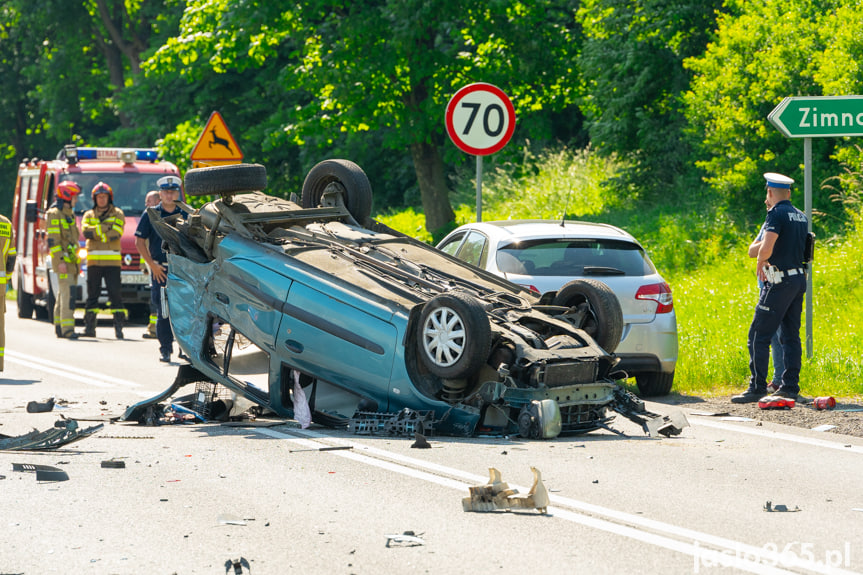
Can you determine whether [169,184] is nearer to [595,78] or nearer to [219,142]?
[219,142]

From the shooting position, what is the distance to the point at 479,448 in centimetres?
770

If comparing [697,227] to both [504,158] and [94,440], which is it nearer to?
[504,158]

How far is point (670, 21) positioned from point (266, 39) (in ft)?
26.6

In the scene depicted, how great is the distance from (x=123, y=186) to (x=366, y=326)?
13.3m

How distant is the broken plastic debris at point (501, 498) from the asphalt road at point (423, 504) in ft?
0.22

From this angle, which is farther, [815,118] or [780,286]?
[815,118]

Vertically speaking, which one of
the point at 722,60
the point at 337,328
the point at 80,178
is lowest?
the point at 337,328

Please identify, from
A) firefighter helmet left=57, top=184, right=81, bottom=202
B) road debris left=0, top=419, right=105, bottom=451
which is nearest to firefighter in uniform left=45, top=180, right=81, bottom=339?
firefighter helmet left=57, top=184, right=81, bottom=202

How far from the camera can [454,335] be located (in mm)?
7797

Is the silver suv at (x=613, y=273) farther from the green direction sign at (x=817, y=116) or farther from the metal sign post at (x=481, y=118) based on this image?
the metal sign post at (x=481, y=118)

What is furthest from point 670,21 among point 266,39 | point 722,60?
point 266,39

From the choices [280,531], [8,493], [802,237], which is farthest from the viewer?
[802,237]

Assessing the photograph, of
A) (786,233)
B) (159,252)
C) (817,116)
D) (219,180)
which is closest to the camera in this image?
(219,180)

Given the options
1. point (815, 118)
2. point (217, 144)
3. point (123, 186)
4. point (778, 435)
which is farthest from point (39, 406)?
point (123, 186)
